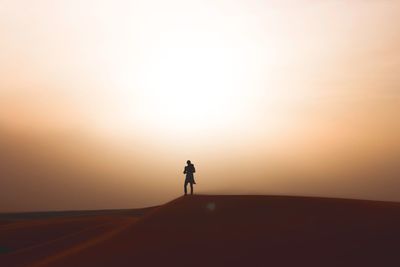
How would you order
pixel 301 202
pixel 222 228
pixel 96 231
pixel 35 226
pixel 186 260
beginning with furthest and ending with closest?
pixel 35 226 < pixel 96 231 < pixel 301 202 < pixel 222 228 < pixel 186 260

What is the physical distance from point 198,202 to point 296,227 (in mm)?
6549

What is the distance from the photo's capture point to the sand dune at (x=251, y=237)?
10602 mm

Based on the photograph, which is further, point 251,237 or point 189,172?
point 189,172

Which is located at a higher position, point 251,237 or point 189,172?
point 189,172

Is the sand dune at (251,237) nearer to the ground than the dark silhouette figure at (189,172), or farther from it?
nearer to the ground

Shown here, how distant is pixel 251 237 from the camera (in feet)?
40.6

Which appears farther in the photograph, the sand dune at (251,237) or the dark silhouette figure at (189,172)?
the dark silhouette figure at (189,172)

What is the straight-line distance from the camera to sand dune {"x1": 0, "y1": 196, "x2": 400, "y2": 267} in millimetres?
10602

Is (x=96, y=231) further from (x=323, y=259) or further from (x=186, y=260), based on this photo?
(x=323, y=259)

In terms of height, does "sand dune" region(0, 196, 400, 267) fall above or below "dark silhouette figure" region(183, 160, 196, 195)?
below

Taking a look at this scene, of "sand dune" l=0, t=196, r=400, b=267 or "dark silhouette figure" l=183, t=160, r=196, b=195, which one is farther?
"dark silhouette figure" l=183, t=160, r=196, b=195

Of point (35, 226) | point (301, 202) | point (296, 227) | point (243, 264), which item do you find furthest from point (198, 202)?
point (35, 226)

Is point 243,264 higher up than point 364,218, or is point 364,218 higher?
→ point 364,218

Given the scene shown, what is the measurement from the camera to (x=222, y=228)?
1393 cm
